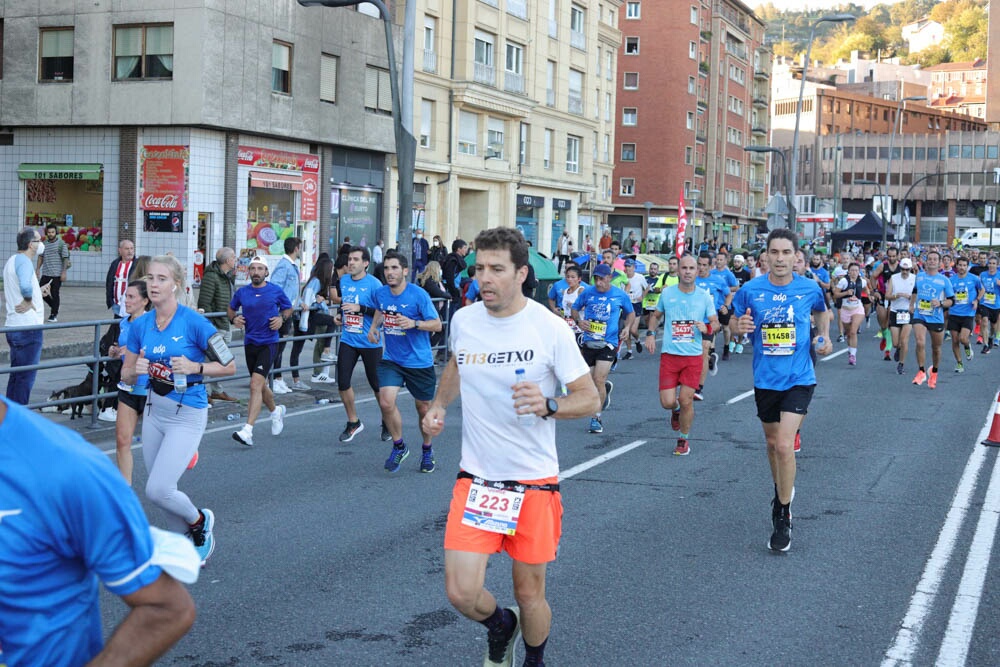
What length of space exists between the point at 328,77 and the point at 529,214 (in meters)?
17.2

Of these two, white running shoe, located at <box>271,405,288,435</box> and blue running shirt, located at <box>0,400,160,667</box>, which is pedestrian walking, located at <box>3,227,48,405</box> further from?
blue running shirt, located at <box>0,400,160,667</box>

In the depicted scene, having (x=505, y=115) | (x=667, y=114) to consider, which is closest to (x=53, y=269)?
(x=505, y=115)

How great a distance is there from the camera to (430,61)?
40.8 metres

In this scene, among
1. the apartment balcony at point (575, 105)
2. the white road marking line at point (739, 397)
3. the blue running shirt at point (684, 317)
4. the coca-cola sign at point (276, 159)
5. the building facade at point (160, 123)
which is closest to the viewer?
the blue running shirt at point (684, 317)

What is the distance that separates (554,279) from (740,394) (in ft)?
26.4

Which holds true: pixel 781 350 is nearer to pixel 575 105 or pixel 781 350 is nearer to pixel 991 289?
pixel 991 289

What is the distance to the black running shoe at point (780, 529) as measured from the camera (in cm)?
723

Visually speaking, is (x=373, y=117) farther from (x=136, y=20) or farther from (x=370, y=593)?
(x=370, y=593)

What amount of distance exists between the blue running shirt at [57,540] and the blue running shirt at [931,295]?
55.4 ft

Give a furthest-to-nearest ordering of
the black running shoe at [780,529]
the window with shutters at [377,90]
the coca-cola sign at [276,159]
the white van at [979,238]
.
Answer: the white van at [979,238], the window with shutters at [377,90], the coca-cola sign at [276,159], the black running shoe at [780,529]

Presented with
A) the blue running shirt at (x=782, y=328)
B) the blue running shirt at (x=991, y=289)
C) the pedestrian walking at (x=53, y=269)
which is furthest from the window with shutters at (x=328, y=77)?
the blue running shirt at (x=782, y=328)

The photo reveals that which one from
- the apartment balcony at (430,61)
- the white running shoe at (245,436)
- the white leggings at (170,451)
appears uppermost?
the apartment balcony at (430,61)

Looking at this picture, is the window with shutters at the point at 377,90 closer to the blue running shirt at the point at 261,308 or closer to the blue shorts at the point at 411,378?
the blue running shirt at the point at 261,308

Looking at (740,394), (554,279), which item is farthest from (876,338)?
(740,394)
